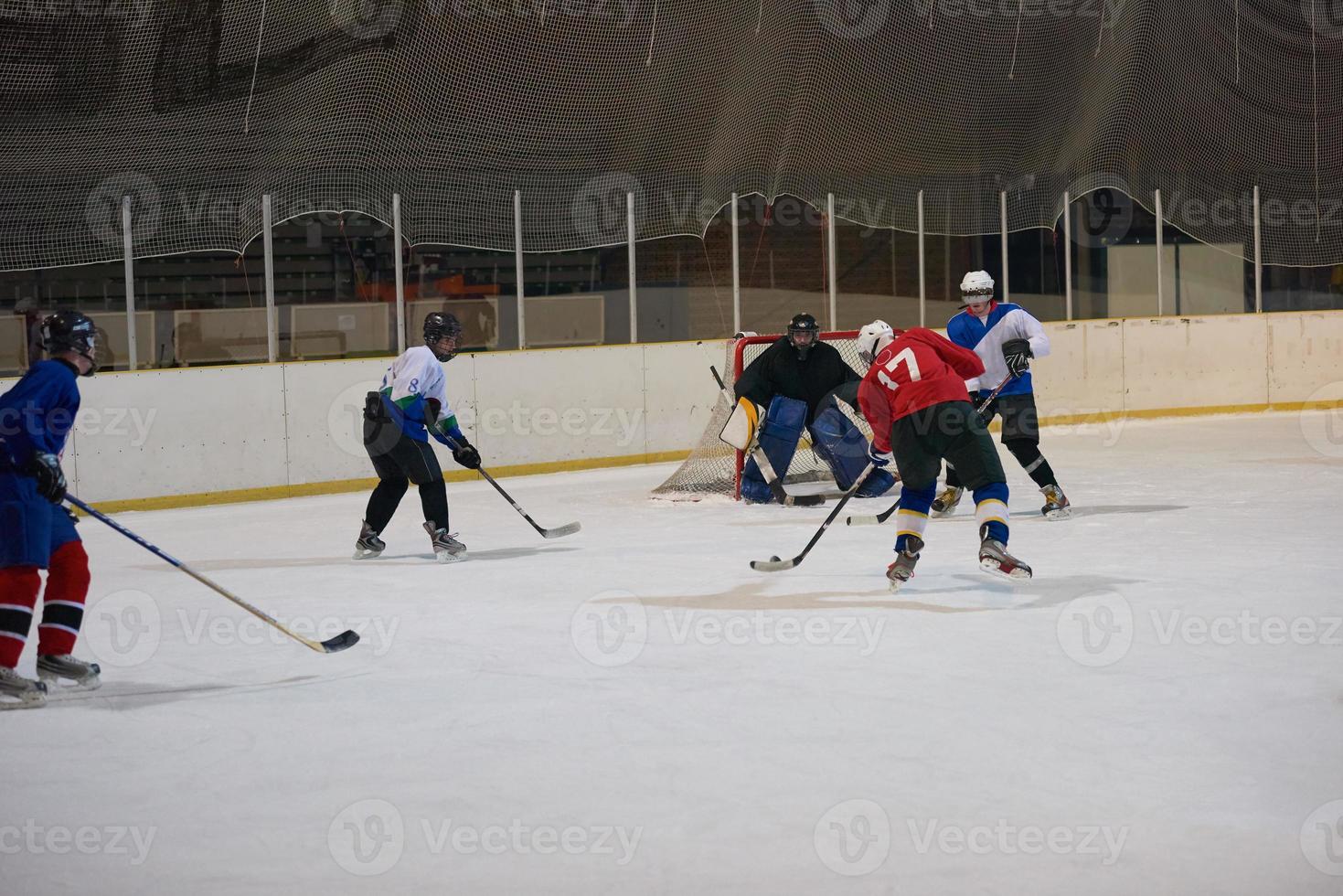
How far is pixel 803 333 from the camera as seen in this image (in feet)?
21.9

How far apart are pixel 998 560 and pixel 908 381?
1.93ft

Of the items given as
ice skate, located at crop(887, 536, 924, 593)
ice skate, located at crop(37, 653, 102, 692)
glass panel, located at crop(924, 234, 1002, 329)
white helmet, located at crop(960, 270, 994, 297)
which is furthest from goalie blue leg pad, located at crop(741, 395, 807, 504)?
ice skate, located at crop(37, 653, 102, 692)

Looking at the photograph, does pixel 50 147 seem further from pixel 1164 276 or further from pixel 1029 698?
pixel 1164 276

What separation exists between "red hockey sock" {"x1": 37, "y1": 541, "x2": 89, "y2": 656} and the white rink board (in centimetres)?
340

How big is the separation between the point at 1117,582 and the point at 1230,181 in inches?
260

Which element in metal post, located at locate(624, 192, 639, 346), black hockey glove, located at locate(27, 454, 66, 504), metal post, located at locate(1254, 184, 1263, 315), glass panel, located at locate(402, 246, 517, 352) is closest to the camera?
black hockey glove, located at locate(27, 454, 66, 504)

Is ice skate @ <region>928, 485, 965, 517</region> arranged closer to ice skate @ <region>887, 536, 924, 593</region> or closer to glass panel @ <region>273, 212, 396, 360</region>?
ice skate @ <region>887, 536, 924, 593</region>

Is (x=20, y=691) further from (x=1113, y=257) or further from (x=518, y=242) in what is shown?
(x=1113, y=257)

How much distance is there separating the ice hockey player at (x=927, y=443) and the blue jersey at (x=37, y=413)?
7.33 feet

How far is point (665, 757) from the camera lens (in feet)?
9.37

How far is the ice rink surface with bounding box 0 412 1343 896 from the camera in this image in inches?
91.7

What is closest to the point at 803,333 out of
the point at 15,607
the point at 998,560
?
the point at 998,560

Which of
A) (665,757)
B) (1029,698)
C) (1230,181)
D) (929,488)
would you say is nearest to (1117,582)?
(929,488)

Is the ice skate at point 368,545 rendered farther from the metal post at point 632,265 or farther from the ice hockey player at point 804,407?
the metal post at point 632,265
